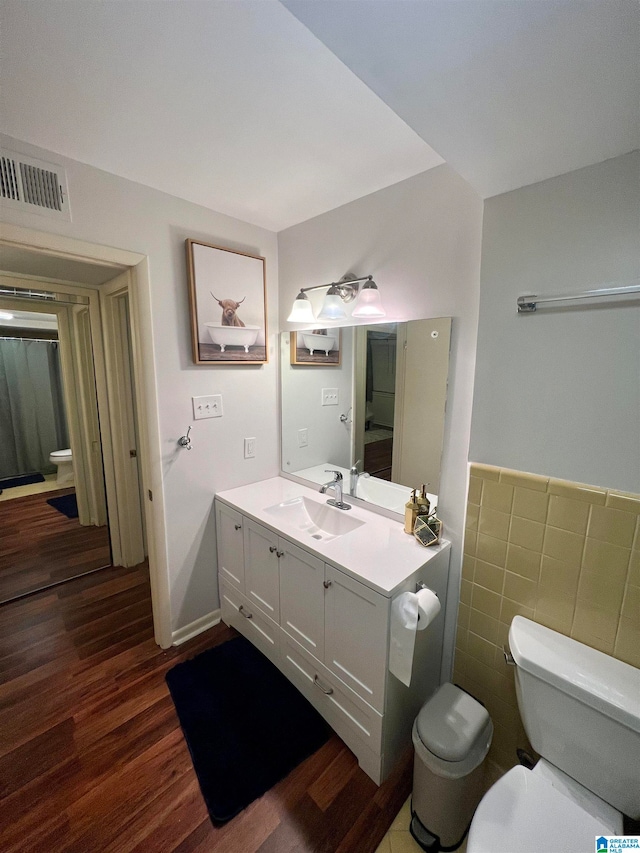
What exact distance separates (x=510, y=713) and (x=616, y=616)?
0.61 metres

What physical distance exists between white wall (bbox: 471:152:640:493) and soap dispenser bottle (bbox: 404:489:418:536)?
1.26 ft

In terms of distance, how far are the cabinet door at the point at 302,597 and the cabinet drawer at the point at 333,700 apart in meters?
0.08

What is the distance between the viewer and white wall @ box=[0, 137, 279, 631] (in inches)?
59.8

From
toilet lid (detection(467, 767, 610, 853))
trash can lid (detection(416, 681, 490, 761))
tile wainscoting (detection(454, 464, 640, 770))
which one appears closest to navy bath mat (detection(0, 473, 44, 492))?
trash can lid (detection(416, 681, 490, 761))

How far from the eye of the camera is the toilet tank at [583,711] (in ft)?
3.04

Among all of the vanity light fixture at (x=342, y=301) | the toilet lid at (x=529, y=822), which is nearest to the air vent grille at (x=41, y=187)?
the vanity light fixture at (x=342, y=301)

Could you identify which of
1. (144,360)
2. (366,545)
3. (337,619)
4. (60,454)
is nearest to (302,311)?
(144,360)

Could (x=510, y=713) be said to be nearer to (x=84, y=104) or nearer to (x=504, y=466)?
(x=504, y=466)

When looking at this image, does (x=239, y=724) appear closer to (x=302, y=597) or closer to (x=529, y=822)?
(x=302, y=597)

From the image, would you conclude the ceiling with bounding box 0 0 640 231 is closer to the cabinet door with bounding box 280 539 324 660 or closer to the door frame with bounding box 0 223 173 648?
the door frame with bounding box 0 223 173 648

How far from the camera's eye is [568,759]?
103 cm

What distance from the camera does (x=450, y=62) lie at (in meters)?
0.70

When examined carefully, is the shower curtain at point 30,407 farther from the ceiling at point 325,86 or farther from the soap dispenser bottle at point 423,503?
the soap dispenser bottle at point 423,503

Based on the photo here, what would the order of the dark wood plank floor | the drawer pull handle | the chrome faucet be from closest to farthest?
the drawer pull handle
the chrome faucet
the dark wood plank floor
